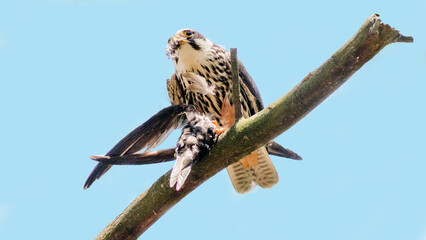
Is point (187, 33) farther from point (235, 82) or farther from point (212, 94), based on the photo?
point (235, 82)

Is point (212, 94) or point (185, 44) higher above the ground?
point (185, 44)

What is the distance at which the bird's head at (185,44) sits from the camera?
14.0 ft

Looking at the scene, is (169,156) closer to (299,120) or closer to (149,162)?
(149,162)

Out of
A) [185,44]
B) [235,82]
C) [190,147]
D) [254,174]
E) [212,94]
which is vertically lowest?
[190,147]

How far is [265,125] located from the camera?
2.96 meters

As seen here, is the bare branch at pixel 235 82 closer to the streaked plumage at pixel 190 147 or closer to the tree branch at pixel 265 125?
the tree branch at pixel 265 125

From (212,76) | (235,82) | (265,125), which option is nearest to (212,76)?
(212,76)

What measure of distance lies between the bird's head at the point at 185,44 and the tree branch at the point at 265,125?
136cm

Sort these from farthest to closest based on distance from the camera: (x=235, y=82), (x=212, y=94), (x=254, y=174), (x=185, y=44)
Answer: (x=254, y=174)
(x=185, y=44)
(x=212, y=94)
(x=235, y=82)

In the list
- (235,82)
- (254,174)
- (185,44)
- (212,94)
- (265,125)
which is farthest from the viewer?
(254,174)

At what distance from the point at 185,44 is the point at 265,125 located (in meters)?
1.55

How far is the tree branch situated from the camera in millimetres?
2635

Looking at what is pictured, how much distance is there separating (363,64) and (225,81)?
5.60 feet

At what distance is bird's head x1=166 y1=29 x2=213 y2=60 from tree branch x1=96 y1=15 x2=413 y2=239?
4.47 feet
